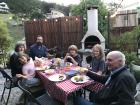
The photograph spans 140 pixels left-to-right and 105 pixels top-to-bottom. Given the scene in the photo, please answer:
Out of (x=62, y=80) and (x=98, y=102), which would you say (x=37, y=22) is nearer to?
(x=62, y=80)

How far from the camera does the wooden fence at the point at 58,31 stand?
11.9 metres

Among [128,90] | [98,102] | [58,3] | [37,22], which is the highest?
[58,3]

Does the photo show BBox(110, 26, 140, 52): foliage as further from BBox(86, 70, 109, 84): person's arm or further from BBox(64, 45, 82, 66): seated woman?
BBox(86, 70, 109, 84): person's arm

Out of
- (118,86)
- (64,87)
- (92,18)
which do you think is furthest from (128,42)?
(118,86)

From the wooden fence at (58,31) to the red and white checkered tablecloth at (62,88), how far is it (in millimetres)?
7182

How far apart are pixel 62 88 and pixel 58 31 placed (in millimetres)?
8705

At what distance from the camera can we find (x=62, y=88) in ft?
13.2

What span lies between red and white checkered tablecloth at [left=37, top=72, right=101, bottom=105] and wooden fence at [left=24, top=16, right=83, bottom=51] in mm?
7182

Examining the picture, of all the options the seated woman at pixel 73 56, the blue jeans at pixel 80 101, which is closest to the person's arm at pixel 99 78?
the blue jeans at pixel 80 101

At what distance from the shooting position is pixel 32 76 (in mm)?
5215

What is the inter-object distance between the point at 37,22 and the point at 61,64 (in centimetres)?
→ 803

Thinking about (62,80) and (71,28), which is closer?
(62,80)

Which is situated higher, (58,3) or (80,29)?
(58,3)

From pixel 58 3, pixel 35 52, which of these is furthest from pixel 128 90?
pixel 58 3
